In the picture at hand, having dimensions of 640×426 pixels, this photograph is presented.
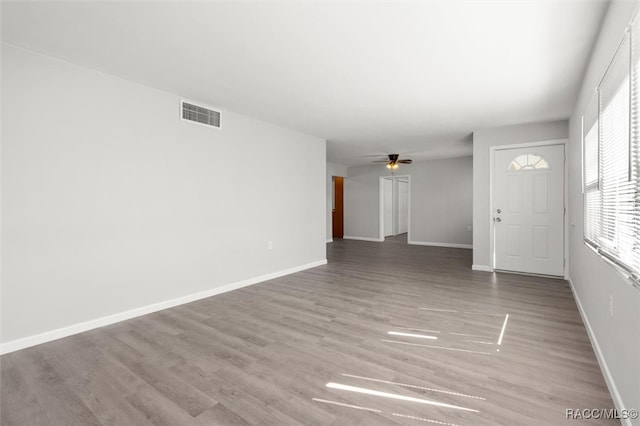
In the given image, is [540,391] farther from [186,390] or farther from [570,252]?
[570,252]

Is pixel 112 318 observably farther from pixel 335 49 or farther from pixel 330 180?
pixel 330 180

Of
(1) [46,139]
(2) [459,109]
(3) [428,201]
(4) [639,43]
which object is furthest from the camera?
(3) [428,201]

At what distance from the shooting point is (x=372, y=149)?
23.9ft

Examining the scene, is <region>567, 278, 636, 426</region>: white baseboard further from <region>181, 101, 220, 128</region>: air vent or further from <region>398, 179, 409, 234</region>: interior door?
<region>398, 179, 409, 234</region>: interior door

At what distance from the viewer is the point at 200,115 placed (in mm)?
3982

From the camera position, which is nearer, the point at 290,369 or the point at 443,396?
the point at 443,396

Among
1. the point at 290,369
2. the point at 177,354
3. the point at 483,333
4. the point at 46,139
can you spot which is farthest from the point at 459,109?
the point at 46,139

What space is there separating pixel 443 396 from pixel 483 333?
1.18 m

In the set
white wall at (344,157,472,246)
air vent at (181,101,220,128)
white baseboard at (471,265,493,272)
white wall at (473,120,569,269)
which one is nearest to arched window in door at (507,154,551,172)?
white wall at (473,120,569,269)

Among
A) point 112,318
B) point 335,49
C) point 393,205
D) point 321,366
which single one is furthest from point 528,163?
point 112,318

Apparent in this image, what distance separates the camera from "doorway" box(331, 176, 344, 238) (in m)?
10.6

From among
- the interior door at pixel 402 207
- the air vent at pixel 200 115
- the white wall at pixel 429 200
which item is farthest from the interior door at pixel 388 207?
the air vent at pixel 200 115

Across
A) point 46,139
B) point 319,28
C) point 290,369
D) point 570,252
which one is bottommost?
point 290,369

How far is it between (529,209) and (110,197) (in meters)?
5.85
